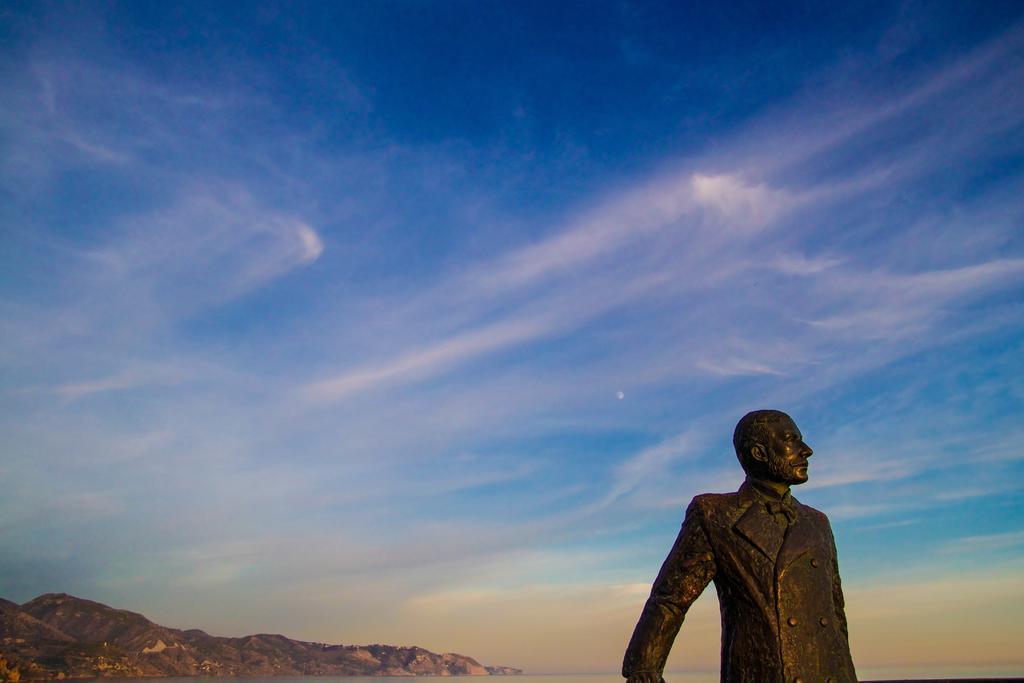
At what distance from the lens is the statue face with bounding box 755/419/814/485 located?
5.65 meters

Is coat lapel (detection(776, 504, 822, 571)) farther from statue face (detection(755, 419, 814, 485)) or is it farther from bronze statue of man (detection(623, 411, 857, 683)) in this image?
statue face (detection(755, 419, 814, 485))

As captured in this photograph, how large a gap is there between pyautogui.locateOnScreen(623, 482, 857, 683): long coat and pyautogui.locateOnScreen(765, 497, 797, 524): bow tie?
0.12 feet

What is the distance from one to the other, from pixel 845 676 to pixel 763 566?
0.88m

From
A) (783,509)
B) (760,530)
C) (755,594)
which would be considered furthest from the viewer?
(783,509)

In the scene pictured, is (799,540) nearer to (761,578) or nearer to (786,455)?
(761,578)

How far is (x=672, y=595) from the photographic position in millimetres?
5516

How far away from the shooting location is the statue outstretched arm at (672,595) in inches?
211

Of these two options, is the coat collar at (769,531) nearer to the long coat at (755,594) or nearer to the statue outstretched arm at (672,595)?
the long coat at (755,594)

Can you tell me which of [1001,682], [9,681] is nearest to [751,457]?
[1001,682]

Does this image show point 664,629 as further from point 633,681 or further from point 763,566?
point 763,566

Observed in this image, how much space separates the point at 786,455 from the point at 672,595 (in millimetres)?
1301

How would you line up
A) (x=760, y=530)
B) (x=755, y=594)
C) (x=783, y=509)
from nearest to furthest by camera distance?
(x=755, y=594) < (x=760, y=530) < (x=783, y=509)

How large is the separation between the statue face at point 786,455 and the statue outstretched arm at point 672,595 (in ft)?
2.04

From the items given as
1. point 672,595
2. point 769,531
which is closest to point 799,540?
point 769,531
